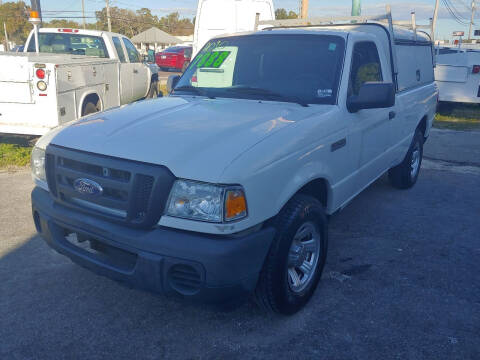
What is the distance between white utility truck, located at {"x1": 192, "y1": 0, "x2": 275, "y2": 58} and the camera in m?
10.2

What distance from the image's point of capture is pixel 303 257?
126 inches

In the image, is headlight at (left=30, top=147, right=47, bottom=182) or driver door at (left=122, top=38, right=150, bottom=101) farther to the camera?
driver door at (left=122, top=38, right=150, bottom=101)

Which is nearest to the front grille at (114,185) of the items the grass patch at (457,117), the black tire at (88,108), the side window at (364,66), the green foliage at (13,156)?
the side window at (364,66)

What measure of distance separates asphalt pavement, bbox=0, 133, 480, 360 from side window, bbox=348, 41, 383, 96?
1536 mm

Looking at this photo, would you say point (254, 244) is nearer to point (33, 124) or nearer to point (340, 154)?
point (340, 154)

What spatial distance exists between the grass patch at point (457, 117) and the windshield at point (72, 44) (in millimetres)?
8118

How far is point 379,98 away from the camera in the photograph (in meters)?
3.43

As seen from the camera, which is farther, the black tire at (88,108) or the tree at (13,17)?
the tree at (13,17)

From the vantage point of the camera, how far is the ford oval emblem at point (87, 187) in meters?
2.67

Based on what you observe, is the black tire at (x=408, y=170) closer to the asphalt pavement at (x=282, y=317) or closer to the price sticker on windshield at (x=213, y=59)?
the asphalt pavement at (x=282, y=317)

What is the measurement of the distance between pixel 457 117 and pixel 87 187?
12.1m

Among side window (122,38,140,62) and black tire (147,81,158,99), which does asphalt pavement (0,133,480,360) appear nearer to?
side window (122,38,140,62)

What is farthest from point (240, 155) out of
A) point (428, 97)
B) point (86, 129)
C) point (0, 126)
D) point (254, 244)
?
point (0, 126)

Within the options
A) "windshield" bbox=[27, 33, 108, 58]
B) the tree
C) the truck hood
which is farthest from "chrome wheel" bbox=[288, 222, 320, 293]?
the tree
